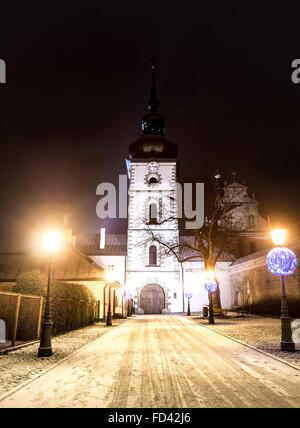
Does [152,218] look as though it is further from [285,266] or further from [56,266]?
[285,266]

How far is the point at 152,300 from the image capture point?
36312 mm

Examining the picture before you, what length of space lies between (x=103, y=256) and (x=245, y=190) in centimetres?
2128

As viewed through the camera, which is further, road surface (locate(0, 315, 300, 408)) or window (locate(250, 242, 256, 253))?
window (locate(250, 242, 256, 253))

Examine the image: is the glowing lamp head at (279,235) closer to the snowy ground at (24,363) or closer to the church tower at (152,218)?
the snowy ground at (24,363)

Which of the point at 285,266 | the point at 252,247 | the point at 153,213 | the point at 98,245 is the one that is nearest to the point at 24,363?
the point at 285,266

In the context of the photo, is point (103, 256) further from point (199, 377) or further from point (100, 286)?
point (199, 377)

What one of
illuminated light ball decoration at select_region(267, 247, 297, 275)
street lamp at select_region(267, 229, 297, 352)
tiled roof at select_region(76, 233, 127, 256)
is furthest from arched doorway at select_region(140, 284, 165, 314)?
illuminated light ball decoration at select_region(267, 247, 297, 275)

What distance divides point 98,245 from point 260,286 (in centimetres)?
2214

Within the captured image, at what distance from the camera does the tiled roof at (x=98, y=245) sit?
40.9 meters

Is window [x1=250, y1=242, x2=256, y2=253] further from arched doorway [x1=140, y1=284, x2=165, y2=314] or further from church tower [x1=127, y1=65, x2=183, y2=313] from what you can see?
arched doorway [x1=140, y1=284, x2=165, y2=314]

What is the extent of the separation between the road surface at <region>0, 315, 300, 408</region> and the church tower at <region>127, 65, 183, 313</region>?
2672 centimetres

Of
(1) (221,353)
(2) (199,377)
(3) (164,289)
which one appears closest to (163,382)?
(2) (199,377)

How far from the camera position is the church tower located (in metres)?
36.6

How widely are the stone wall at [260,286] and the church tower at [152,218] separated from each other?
6924 mm
